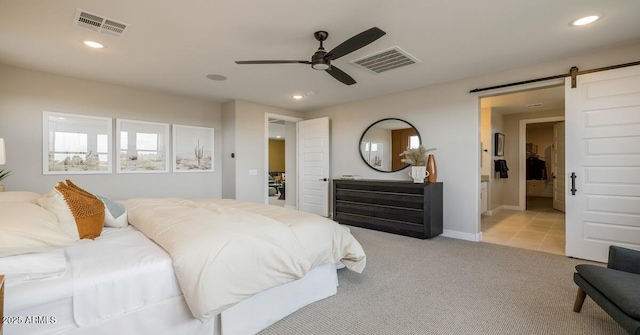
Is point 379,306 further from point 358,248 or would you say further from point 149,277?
point 149,277

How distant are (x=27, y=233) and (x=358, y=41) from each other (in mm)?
2375

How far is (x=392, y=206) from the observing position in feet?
14.1

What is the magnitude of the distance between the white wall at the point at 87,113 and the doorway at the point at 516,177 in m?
5.19

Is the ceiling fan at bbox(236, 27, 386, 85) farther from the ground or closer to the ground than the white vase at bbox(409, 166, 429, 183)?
farther from the ground

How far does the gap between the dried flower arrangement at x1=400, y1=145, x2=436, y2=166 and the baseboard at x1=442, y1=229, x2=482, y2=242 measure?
1.14 metres

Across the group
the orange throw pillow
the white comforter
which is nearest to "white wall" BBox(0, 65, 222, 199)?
the white comforter

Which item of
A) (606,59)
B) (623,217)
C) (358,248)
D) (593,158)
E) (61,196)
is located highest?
(606,59)

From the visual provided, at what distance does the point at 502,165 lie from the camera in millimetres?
6391

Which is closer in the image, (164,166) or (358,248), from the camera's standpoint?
(358,248)

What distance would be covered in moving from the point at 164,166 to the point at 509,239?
5.67 meters

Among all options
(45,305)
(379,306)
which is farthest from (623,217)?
(45,305)

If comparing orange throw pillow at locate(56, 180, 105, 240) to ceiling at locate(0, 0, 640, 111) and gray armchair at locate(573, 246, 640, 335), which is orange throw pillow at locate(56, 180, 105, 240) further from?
gray armchair at locate(573, 246, 640, 335)

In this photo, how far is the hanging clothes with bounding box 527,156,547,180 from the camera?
825 cm

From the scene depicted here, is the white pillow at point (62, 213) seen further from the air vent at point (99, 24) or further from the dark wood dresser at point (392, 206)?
the dark wood dresser at point (392, 206)
